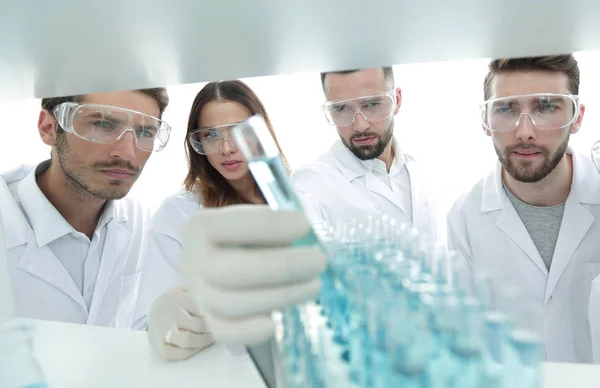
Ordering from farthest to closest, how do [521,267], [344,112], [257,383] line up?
1. [344,112]
2. [521,267]
3. [257,383]

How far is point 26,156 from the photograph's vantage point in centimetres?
332

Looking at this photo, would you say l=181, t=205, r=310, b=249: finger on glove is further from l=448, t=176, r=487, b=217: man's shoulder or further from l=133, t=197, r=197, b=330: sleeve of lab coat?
l=448, t=176, r=487, b=217: man's shoulder

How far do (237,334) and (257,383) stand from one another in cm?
21

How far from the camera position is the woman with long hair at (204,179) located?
1840 millimetres

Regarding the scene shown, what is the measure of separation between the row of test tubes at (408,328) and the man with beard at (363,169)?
1562 mm

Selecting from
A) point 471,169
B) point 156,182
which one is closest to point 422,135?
point 471,169

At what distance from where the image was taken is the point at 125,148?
172 cm

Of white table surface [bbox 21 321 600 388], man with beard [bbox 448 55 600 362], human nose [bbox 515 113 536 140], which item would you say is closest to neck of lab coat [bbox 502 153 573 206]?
man with beard [bbox 448 55 600 362]

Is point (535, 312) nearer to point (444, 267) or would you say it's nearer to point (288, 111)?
point (444, 267)

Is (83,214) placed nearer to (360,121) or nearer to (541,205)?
(360,121)

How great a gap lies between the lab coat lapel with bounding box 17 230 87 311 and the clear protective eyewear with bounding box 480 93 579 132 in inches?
63.0

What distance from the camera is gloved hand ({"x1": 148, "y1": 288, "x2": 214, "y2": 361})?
78 centimetres

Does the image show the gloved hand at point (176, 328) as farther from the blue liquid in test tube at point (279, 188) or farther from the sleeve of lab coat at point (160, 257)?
the sleeve of lab coat at point (160, 257)

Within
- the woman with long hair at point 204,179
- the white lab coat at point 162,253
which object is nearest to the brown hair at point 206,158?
the woman with long hair at point 204,179
